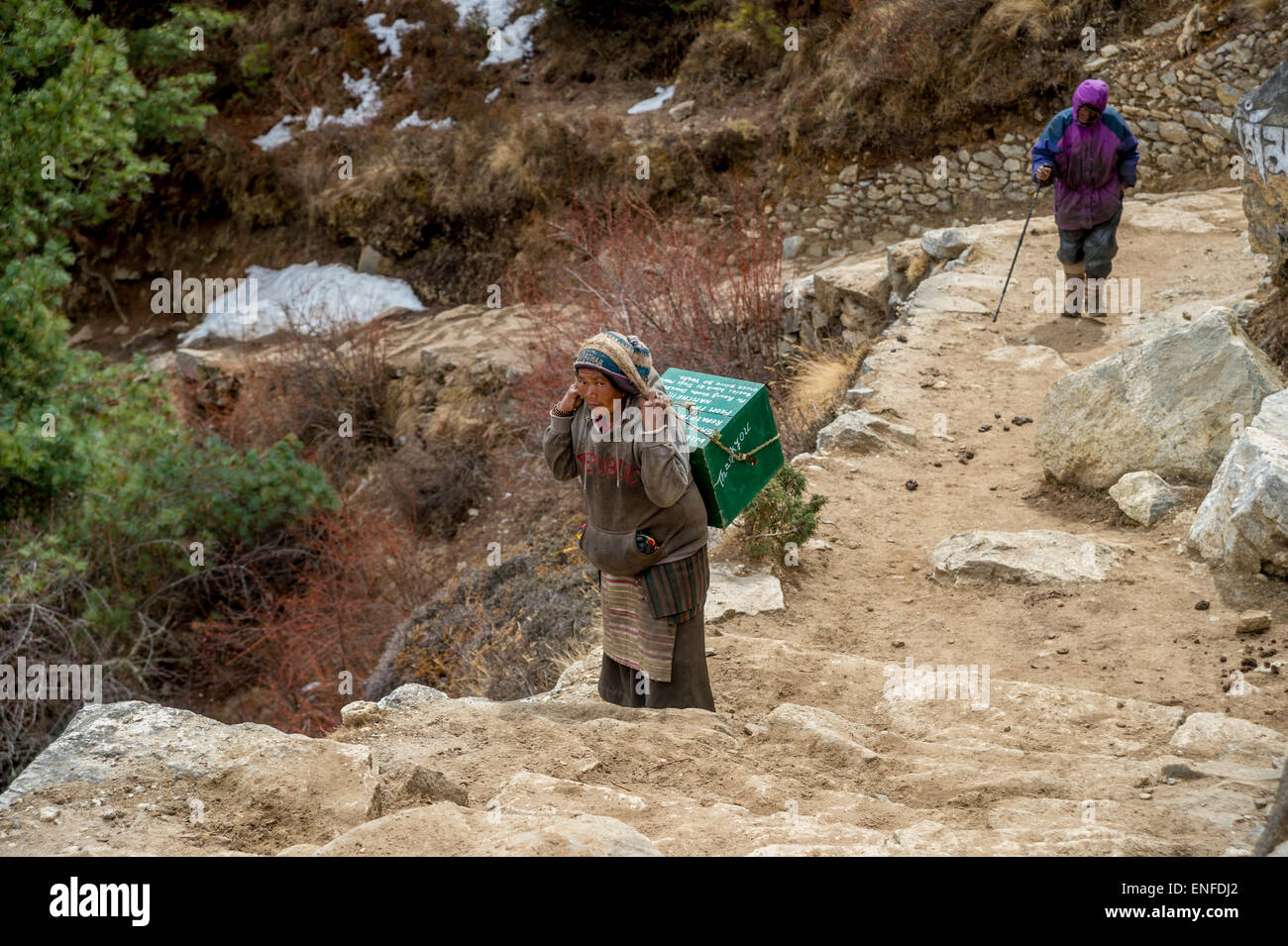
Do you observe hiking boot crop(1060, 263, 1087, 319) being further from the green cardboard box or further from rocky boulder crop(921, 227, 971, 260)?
the green cardboard box

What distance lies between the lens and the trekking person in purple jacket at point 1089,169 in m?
7.64

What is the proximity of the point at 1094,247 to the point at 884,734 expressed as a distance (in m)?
5.49

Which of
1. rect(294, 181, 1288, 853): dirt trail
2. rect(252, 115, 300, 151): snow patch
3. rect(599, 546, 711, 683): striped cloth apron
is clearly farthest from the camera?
rect(252, 115, 300, 151): snow patch

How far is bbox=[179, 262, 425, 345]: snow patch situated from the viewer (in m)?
16.3

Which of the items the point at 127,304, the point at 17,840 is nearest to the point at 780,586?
the point at 17,840

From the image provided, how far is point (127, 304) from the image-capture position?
62.1ft

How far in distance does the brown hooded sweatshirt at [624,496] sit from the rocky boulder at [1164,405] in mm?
3002

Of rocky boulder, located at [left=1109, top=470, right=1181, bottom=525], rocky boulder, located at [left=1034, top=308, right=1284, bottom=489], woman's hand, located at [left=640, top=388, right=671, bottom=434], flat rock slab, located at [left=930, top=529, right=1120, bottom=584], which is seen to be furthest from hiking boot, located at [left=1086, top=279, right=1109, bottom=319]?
woman's hand, located at [left=640, top=388, right=671, bottom=434]

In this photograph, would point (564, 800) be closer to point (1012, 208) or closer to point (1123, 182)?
point (1123, 182)

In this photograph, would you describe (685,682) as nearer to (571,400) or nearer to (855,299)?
(571,400)

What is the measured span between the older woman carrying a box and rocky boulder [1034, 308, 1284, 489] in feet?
9.52

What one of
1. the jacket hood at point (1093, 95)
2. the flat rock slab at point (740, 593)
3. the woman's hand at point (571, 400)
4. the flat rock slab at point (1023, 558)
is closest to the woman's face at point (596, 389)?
the woman's hand at point (571, 400)

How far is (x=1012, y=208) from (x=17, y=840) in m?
12.7

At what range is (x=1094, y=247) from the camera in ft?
26.5
